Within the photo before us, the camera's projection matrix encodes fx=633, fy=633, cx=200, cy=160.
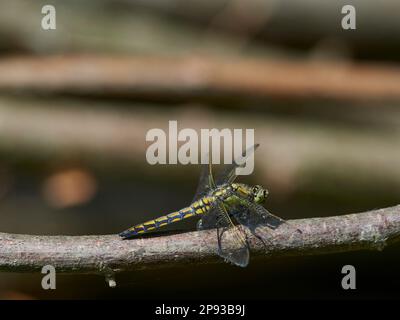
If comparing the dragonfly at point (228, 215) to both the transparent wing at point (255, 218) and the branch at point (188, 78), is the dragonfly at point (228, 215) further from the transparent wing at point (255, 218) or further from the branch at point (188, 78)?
the branch at point (188, 78)

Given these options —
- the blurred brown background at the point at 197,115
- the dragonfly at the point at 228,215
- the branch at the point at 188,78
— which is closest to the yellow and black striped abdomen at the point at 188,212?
the dragonfly at the point at 228,215

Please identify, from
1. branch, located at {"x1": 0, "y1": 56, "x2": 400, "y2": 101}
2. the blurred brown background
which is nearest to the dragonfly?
the blurred brown background

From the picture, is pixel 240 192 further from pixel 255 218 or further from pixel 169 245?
Answer: pixel 169 245

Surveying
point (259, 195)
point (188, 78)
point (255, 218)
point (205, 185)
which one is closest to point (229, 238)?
point (255, 218)

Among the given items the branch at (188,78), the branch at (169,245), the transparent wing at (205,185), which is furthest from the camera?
the branch at (188,78)

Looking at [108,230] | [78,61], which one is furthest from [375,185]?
[78,61]

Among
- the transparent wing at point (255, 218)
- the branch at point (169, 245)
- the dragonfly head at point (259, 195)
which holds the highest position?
the dragonfly head at point (259, 195)

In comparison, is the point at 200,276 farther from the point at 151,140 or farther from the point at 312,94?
the point at 312,94
